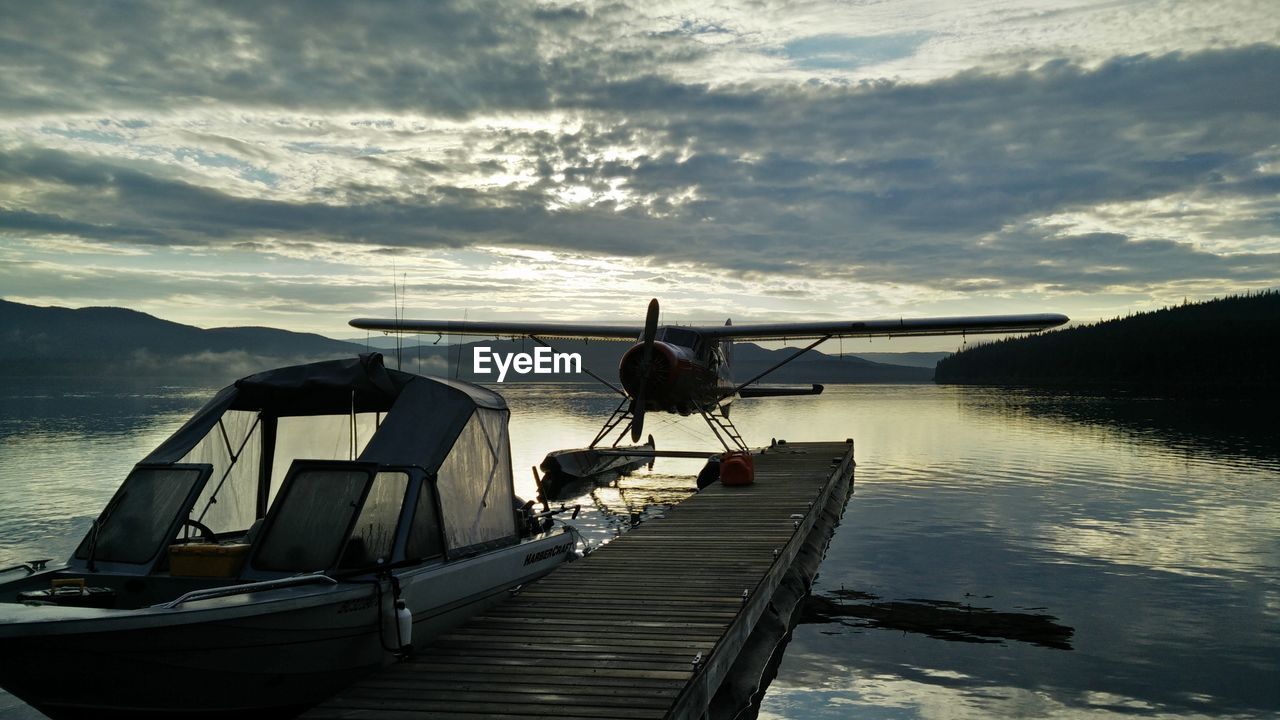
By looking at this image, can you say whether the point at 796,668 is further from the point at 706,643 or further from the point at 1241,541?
the point at 1241,541

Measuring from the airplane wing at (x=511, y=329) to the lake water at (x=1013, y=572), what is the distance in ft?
13.5

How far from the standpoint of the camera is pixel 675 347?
2105 cm

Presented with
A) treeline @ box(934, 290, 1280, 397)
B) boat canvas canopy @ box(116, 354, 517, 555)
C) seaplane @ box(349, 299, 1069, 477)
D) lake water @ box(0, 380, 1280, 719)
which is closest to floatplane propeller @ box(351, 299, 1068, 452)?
seaplane @ box(349, 299, 1069, 477)

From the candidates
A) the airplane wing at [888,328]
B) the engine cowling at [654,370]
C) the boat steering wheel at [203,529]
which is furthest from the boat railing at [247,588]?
the airplane wing at [888,328]

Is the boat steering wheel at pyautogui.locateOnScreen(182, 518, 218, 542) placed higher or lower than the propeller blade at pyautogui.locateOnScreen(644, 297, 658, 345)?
lower

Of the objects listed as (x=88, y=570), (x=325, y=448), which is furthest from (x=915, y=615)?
(x=88, y=570)

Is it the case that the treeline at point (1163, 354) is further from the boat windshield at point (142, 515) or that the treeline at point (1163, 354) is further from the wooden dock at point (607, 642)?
the boat windshield at point (142, 515)

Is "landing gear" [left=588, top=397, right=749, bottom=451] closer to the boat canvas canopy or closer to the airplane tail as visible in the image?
the airplane tail

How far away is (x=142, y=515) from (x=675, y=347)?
1550 cm

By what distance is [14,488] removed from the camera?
1902 centimetres

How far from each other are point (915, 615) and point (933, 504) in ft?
30.5

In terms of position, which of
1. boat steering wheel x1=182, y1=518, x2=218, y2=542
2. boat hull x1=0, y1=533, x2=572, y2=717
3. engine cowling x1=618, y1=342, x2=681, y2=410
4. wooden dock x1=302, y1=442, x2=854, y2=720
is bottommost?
wooden dock x1=302, y1=442, x2=854, y2=720

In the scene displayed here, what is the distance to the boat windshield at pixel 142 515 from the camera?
613 cm

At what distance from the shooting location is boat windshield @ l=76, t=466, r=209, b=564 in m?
6.13
